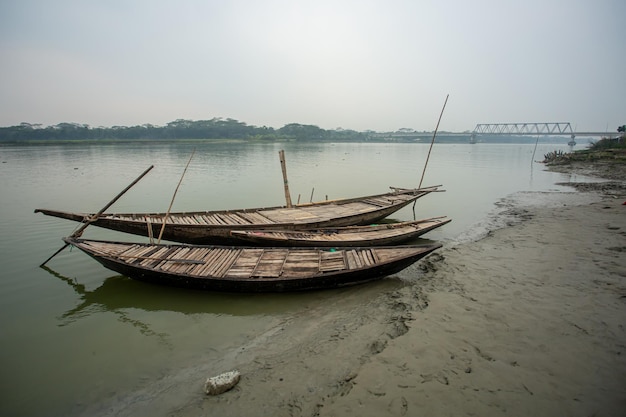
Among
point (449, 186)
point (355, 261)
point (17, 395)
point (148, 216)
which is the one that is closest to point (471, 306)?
point (355, 261)


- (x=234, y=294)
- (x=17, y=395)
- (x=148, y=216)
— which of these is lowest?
(x=17, y=395)

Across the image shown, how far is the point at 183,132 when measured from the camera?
9919 cm

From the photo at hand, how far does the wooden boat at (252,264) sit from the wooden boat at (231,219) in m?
0.81

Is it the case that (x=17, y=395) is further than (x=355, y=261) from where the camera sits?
No

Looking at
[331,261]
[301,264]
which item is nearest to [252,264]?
[301,264]

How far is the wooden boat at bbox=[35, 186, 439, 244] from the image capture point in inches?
320

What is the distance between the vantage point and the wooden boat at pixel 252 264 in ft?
20.6

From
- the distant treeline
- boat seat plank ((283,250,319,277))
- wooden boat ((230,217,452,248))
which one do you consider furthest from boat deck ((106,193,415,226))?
the distant treeline

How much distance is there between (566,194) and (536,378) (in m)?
18.0

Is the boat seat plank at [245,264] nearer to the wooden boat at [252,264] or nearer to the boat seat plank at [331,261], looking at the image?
the wooden boat at [252,264]

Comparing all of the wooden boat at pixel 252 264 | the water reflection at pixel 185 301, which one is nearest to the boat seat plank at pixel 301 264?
the wooden boat at pixel 252 264

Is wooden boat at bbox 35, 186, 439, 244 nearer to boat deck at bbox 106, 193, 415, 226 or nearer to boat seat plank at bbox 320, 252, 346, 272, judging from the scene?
boat deck at bbox 106, 193, 415, 226

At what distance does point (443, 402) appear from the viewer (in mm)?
3525

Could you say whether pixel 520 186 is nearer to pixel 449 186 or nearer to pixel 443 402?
pixel 449 186
